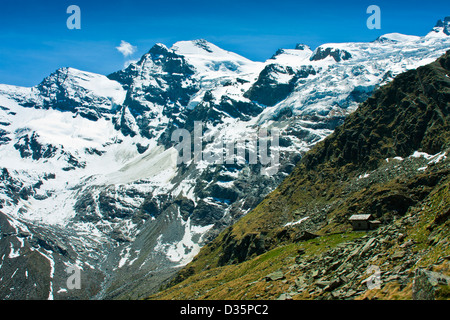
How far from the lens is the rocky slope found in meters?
35.1

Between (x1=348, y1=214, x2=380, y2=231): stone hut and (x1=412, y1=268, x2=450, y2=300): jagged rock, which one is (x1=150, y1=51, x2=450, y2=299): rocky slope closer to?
(x1=412, y1=268, x2=450, y2=300): jagged rock

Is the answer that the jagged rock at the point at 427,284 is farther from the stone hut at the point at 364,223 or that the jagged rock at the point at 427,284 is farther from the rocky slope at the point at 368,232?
the stone hut at the point at 364,223

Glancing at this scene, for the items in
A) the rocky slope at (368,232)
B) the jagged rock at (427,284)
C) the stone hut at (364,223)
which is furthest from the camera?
the stone hut at (364,223)

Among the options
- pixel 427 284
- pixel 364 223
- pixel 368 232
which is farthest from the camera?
pixel 364 223

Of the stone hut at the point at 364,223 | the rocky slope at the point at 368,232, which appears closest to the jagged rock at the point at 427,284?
the rocky slope at the point at 368,232

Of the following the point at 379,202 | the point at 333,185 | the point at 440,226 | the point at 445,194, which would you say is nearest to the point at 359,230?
the point at 379,202

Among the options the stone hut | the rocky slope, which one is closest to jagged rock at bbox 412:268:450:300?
the rocky slope

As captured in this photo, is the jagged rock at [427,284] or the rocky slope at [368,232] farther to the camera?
the rocky slope at [368,232]

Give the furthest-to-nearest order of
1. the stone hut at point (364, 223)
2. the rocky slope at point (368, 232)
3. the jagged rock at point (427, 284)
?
the stone hut at point (364, 223) < the rocky slope at point (368, 232) < the jagged rock at point (427, 284)

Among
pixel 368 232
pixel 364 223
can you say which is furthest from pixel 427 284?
pixel 364 223

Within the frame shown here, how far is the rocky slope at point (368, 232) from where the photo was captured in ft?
115

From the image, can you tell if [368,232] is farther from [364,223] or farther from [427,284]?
[427,284]

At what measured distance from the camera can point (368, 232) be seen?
3066 inches
